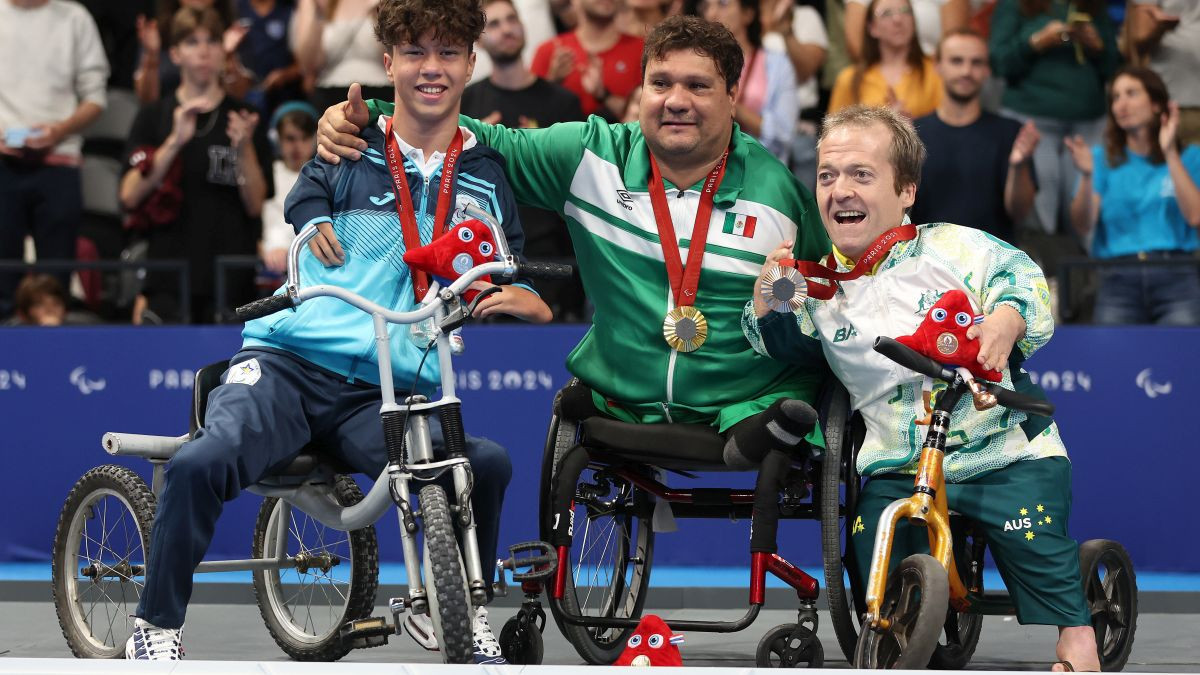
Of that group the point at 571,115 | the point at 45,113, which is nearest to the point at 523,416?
the point at 571,115

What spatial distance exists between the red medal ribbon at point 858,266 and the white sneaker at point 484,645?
48.0 inches

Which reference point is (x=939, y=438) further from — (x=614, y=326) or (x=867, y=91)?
(x=867, y=91)

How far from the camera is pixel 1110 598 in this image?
477cm

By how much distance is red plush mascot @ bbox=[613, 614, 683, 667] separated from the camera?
444 cm

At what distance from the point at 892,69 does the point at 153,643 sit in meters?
4.81

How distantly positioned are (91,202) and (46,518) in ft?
6.24

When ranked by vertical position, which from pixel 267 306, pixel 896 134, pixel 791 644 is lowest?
pixel 791 644

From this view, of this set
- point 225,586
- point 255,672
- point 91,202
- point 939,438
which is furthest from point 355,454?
point 91,202

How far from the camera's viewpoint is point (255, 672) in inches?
139

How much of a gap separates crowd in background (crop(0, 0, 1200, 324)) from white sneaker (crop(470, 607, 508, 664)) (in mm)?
3152

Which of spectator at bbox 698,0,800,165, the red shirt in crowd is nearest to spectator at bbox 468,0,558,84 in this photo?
the red shirt in crowd

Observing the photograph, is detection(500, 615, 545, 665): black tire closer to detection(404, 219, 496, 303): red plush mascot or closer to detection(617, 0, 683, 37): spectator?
detection(404, 219, 496, 303): red plush mascot

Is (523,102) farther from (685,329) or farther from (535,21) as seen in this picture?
(685,329)

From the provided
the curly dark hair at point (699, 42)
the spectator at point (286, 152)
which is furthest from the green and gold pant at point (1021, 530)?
the spectator at point (286, 152)
